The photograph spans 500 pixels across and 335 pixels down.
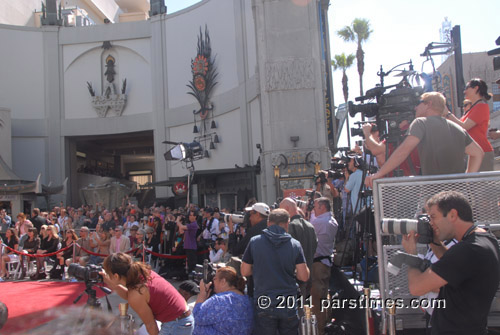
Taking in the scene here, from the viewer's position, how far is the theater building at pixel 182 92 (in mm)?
18250

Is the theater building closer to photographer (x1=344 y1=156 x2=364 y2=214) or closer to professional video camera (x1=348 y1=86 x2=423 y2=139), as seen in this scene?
photographer (x1=344 y1=156 x2=364 y2=214)

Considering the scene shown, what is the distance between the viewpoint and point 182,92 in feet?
90.1

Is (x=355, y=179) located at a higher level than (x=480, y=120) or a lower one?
lower

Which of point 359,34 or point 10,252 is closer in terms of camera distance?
point 10,252

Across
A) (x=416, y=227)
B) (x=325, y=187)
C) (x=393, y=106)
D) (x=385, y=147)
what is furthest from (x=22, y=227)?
(x=416, y=227)

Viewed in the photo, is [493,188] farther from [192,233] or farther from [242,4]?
[242,4]

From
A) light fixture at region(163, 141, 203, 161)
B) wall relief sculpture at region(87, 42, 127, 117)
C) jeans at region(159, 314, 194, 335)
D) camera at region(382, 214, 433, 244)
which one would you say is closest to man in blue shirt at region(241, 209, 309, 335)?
jeans at region(159, 314, 194, 335)

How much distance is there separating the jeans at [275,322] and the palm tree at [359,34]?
2956cm

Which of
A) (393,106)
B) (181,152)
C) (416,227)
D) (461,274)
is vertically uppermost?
→ (181,152)

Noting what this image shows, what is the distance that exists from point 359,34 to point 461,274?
3291 centimetres

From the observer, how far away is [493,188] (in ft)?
12.6

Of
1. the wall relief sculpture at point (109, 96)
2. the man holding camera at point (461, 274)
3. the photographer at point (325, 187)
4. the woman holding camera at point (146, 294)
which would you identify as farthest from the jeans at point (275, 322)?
the wall relief sculpture at point (109, 96)

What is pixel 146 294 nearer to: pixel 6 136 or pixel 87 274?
pixel 87 274

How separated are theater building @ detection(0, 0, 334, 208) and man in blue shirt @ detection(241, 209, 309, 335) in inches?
508
